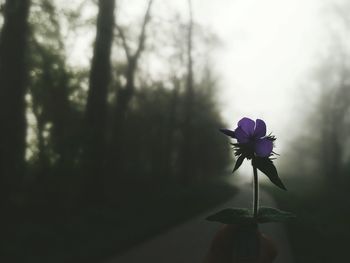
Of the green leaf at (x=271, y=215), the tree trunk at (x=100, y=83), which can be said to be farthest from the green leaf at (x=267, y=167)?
the tree trunk at (x=100, y=83)

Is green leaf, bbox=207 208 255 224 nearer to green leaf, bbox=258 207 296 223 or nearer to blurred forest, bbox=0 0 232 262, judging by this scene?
green leaf, bbox=258 207 296 223

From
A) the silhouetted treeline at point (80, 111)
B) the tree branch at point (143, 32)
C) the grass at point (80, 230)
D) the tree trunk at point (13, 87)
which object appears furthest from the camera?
the tree branch at point (143, 32)

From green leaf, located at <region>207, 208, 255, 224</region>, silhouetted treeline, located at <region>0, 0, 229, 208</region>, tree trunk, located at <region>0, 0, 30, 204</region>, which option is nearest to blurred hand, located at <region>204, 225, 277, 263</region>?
green leaf, located at <region>207, 208, 255, 224</region>

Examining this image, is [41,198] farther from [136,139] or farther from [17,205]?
[136,139]

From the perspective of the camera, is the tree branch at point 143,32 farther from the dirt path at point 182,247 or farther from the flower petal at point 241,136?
the flower petal at point 241,136

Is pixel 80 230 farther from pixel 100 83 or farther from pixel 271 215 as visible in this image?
pixel 271 215
